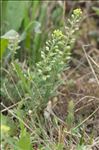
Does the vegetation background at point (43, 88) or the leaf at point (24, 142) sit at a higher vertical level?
the vegetation background at point (43, 88)

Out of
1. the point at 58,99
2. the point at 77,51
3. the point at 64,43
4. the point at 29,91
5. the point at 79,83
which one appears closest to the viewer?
the point at 29,91

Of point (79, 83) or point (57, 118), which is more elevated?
point (79, 83)

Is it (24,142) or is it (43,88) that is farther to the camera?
(43,88)

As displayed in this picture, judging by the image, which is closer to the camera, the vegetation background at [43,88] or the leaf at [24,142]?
the leaf at [24,142]

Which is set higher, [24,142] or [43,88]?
[43,88]

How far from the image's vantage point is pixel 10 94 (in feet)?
6.22

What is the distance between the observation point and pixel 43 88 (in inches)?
71.2

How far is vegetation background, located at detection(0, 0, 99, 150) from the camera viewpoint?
1.63 meters

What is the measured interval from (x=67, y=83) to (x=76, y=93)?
0.06m

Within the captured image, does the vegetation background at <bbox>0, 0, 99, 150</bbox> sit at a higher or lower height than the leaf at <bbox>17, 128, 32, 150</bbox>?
higher

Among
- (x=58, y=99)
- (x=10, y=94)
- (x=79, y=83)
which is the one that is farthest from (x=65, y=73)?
(x=10, y=94)

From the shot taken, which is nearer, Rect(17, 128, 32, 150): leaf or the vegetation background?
Rect(17, 128, 32, 150): leaf

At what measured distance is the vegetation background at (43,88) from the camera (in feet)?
5.35

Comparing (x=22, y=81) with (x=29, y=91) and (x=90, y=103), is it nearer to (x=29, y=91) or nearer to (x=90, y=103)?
(x=29, y=91)
